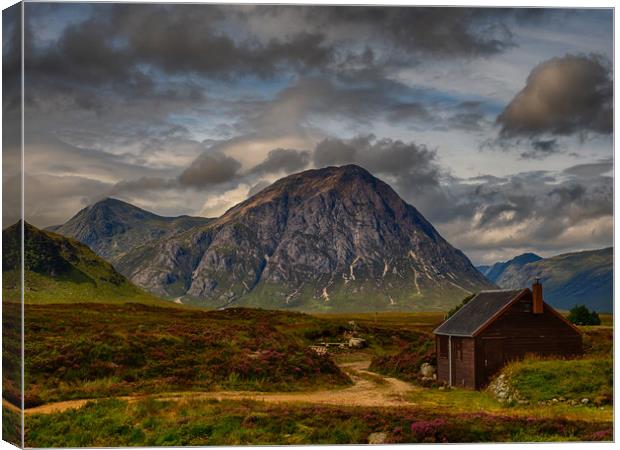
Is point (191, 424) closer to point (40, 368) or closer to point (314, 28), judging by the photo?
point (40, 368)

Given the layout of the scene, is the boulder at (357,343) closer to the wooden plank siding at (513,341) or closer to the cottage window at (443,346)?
the cottage window at (443,346)

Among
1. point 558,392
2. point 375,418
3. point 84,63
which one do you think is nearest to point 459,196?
point 558,392

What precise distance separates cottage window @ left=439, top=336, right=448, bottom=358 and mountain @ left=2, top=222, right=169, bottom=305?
64069 mm

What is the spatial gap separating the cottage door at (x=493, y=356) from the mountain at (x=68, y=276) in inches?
2734

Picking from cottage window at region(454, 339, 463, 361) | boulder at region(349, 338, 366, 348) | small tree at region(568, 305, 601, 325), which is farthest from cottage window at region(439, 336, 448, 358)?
boulder at region(349, 338, 366, 348)

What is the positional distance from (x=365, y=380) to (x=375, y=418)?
22659 millimetres

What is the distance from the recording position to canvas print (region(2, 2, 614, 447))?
35875 mm

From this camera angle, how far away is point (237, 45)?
4347cm

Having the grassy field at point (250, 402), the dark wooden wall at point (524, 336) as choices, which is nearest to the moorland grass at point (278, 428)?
the grassy field at point (250, 402)

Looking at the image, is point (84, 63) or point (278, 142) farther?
point (278, 142)

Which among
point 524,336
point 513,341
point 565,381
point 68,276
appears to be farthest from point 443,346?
point 68,276

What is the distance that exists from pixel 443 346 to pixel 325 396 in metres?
11.4

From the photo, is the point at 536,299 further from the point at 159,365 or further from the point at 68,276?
the point at 68,276

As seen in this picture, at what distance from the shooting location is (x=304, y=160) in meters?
61.5
